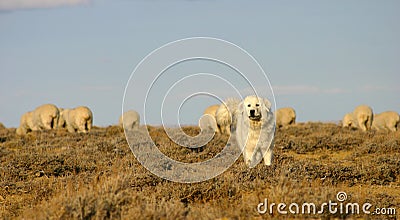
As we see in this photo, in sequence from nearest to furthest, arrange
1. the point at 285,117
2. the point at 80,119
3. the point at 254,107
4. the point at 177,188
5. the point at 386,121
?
the point at 177,188 < the point at 254,107 < the point at 80,119 < the point at 386,121 < the point at 285,117

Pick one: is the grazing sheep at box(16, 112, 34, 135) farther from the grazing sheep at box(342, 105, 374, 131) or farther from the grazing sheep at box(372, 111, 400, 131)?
the grazing sheep at box(372, 111, 400, 131)

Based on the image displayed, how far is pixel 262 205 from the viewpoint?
268 inches

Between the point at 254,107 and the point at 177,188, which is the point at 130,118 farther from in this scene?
the point at 177,188

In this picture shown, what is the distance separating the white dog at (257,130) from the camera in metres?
10.8

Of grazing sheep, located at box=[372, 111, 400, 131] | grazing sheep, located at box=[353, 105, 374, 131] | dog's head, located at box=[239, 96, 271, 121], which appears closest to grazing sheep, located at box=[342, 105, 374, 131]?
grazing sheep, located at box=[353, 105, 374, 131]

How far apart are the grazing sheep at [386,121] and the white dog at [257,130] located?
3051 cm

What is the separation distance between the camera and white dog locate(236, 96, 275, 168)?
10.8 meters

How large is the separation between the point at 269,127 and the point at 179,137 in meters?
7.81

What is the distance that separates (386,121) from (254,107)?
106 ft

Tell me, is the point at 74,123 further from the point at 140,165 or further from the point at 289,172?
the point at 289,172

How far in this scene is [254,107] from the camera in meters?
10.7

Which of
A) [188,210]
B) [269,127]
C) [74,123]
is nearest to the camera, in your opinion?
[188,210]

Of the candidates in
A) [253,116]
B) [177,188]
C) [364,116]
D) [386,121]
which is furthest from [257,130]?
[386,121]

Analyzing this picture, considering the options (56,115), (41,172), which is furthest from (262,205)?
(56,115)
